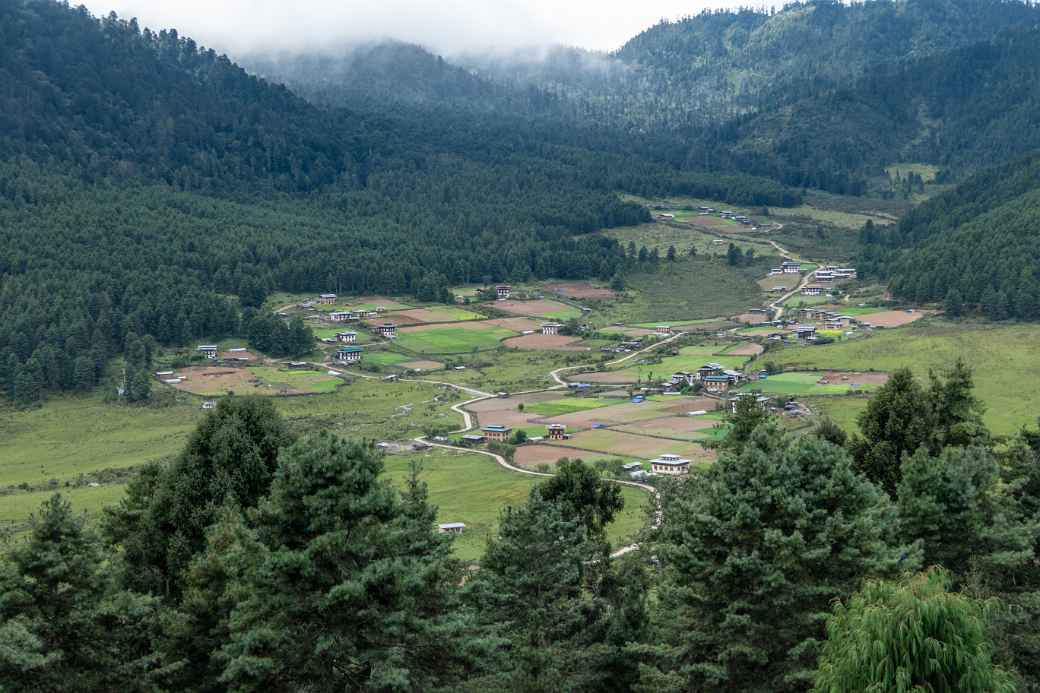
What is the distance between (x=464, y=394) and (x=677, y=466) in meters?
31.4

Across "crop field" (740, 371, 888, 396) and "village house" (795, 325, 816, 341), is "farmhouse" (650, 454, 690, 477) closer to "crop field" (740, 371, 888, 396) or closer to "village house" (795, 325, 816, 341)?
"crop field" (740, 371, 888, 396)

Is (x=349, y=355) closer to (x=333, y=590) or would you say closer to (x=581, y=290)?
(x=581, y=290)

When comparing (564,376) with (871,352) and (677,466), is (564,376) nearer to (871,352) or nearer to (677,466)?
(871,352)

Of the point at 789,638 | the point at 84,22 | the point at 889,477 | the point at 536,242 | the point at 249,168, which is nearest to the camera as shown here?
the point at 789,638

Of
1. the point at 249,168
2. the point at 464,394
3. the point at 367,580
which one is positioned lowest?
the point at 464,394

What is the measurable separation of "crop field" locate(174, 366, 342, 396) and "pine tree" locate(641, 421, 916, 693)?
66051 mm

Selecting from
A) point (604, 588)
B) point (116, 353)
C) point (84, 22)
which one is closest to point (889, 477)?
point (604, 588)

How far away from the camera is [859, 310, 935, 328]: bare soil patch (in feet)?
341

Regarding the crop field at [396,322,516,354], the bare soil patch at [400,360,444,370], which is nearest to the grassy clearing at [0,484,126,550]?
the bare soil patch at [400,360,444,370]

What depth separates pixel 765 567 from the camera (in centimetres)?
2361

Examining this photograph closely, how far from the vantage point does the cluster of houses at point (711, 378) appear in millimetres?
85000

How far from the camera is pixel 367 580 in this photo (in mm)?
20938

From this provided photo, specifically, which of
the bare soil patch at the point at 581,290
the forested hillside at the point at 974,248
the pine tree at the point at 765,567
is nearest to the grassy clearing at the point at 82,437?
the pine tree at the point at 765,567

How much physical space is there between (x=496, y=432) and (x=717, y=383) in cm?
2117
